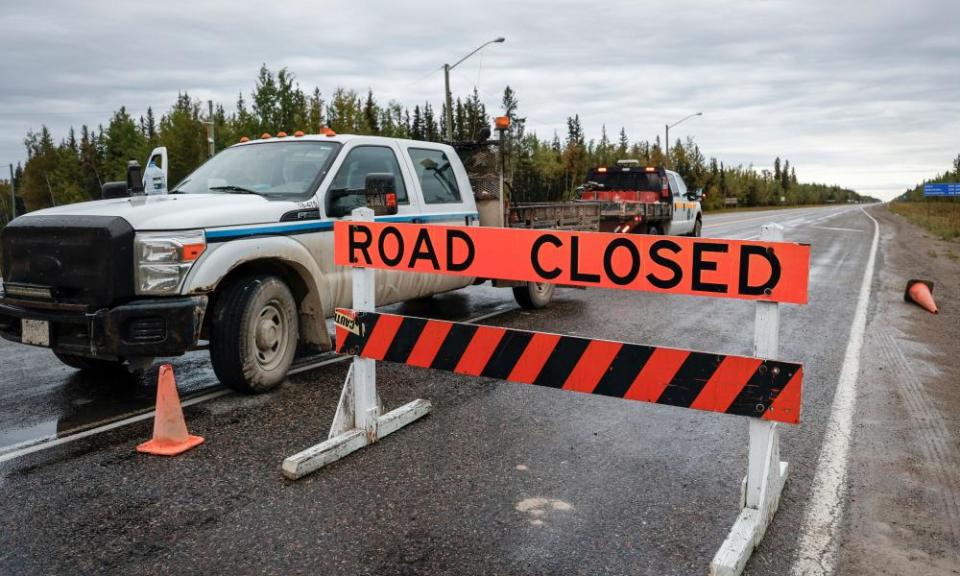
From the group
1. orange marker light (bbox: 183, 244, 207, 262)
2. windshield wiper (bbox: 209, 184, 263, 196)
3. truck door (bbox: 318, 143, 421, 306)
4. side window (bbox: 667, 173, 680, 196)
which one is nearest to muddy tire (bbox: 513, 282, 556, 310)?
truck door (bbox: 318, 143, 421, 306)

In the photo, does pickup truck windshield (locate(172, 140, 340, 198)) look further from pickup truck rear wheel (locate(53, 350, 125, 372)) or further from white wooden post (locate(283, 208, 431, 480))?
white wooden post (locate(283, 208, 431, 480))

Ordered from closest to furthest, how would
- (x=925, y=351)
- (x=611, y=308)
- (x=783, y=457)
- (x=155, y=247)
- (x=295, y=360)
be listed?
(x=783, y=457) < (x=155, y=247) < (x=295, y=360) < (x=925, y=351) < (x=611, y=308)

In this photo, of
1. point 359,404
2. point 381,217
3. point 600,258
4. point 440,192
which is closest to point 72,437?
point 359,404

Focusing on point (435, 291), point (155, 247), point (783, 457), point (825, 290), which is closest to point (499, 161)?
point (435, 291)

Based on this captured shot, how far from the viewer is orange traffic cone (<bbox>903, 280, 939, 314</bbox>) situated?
36.1ft

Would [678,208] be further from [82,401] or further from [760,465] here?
[760,465]

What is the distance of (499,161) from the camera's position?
9172 mm

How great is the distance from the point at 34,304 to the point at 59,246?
0.49 meters

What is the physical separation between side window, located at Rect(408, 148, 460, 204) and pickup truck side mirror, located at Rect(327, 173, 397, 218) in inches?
29.9

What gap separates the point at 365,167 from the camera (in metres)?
7.16

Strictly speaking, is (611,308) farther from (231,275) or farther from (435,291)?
(231,275)

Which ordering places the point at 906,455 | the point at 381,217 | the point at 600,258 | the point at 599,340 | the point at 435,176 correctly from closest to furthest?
the point at 600,258 < the point at 599,340 < the point at 906,455 < the point at 381,217 < the point at 435,176

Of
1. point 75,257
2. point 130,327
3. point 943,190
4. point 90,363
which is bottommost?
point 90,363

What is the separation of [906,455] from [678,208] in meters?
15.4
